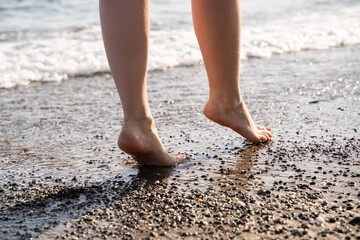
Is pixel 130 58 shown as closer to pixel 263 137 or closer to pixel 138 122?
pixel 138 122

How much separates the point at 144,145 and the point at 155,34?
4479mm

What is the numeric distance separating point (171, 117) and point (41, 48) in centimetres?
305

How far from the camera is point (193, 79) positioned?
4027 mm

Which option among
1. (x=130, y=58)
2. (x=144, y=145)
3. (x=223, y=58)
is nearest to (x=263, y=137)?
(x=223, y=58)

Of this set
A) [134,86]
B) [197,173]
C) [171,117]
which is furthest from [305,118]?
[134,86]

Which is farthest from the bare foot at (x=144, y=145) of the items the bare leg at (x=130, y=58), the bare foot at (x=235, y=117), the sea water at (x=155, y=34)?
the sea water at (x=155, y=34)

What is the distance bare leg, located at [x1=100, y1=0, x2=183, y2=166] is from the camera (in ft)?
6.06

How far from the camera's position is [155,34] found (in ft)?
20.7

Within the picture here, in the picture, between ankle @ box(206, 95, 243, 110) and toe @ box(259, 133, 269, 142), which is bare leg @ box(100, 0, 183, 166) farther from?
toe @ box(259, 133, 269, 142)

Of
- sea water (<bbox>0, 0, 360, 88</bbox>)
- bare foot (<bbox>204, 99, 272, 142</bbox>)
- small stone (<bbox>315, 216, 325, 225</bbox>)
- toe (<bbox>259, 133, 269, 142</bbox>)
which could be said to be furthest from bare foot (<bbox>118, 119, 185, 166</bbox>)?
sea water (<bbox>0, 0, 360, 88</bbox>)

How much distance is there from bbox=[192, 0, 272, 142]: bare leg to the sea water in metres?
2.25

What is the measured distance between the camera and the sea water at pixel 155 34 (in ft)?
15.0

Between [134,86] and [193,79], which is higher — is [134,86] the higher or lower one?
the higher one

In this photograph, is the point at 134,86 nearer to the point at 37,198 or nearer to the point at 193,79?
the point at 37,198
